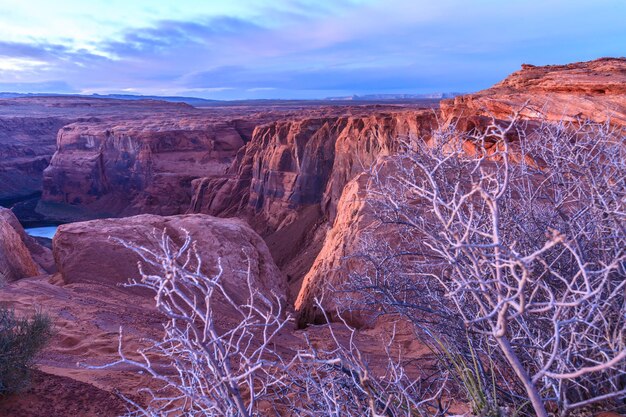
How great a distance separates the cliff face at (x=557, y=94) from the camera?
1095 cm

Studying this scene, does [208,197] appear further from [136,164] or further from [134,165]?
[134,165]

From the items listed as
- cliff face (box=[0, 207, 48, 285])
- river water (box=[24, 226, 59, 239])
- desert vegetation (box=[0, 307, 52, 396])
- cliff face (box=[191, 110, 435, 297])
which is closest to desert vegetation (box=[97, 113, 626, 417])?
desert vegetation (box=[0, 307, 52, 396])

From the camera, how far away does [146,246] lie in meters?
8.89

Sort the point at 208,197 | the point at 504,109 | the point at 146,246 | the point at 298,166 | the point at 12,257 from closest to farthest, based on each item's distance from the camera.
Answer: the point at 146,246, the point at 12,257, the point at 504,109, the point at 298,166, the point at 208,197

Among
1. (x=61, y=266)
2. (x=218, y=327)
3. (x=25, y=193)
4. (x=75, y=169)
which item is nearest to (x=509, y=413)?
(x=218, y=327)

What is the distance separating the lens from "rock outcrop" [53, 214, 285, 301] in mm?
8547

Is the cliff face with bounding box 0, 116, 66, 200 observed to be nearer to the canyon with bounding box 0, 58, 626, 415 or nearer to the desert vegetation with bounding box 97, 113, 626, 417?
the canyon with bounding box 0, 58, 626, 415

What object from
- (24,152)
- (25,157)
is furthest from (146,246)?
(24,152)

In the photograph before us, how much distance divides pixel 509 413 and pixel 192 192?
32994mm

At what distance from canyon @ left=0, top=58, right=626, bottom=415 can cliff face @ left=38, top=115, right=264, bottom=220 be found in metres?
0.10

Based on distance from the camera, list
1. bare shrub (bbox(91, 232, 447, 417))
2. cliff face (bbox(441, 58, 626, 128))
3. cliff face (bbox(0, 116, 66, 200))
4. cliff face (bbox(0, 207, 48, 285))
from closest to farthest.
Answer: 1. bare shrub (bbox(91, 232, 447, 417))
2. cliff face (bbox(0, 207, 48, 285))
3. cliff face (bbox(441, 58, 626, 128))
4. cliff face (bbox(0, 116, 66, 200))

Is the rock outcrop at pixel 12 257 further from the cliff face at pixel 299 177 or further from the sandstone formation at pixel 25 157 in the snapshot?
the sandstone formation at pixel 25 157

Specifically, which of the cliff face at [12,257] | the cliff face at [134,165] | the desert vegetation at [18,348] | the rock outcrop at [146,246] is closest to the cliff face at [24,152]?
the cliff face at [134,165]

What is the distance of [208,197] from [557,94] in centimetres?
2347
